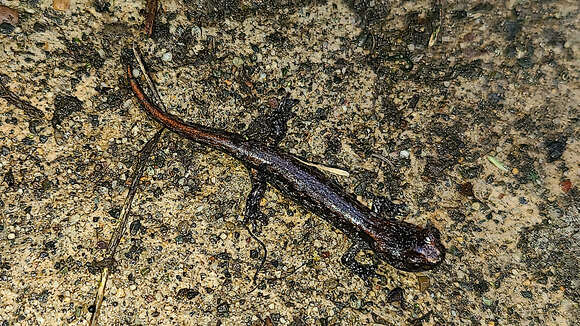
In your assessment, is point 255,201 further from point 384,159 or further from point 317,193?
point 384,159

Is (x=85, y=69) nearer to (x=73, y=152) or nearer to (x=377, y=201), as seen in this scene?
(x=73, y=152)

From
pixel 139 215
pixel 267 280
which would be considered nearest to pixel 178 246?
pixel 139 215

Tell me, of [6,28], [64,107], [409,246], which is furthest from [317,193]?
[6,28]

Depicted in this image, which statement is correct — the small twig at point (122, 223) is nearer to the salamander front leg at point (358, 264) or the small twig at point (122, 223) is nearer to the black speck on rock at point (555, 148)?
the salamander front leg at point (358, 264)

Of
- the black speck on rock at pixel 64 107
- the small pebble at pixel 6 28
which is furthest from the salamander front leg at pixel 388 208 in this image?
the small pebble at pixel 6 28

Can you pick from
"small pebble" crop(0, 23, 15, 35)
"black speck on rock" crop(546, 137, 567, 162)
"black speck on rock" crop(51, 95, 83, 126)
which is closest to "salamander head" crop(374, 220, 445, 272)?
"black speck on rock" crop(546, 137, 567, 162)

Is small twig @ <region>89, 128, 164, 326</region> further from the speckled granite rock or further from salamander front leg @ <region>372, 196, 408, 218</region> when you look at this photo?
salamander front leg @ <region>372, 196, 408, 218</region>
